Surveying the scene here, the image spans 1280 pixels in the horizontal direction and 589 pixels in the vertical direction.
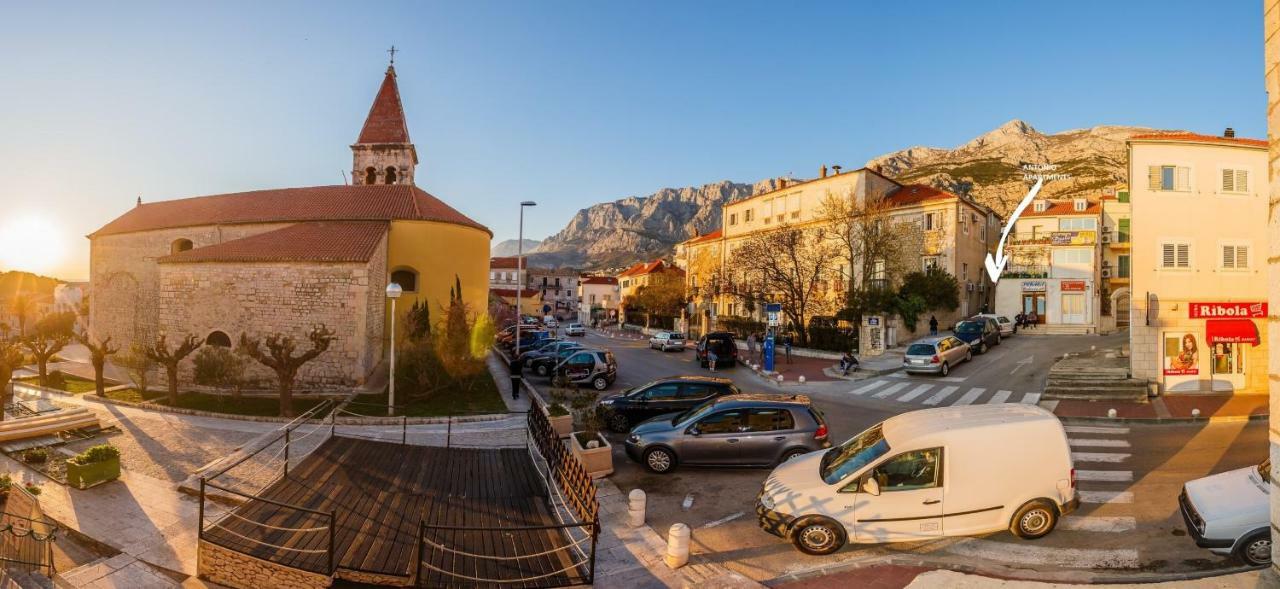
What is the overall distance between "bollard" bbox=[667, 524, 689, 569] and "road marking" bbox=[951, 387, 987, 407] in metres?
13.7

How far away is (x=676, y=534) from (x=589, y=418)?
18.4 feet

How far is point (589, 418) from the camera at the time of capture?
40.2ft

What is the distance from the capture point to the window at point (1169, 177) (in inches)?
664

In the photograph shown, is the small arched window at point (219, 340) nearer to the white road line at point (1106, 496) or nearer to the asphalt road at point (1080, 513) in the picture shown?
the asphalt road at point (1080, 513)

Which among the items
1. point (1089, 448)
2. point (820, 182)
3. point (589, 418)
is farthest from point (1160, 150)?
point (820, 182)

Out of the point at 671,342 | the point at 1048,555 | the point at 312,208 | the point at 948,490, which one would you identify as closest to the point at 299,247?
the point at 312,208

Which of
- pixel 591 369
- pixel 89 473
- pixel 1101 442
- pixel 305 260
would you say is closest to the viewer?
pixel 89 473

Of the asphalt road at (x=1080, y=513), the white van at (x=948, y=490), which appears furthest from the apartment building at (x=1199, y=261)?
the white van at (x=948, y=490)

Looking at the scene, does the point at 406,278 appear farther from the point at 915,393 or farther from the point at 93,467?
the point at 915,393

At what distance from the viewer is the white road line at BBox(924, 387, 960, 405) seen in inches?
696

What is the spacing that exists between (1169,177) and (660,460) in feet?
60.2

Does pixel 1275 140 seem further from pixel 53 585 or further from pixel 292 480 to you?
pixel 53 585

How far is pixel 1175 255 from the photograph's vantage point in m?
17.0

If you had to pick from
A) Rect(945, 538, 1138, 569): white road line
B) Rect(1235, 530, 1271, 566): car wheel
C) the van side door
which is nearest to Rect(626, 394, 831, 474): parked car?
the van side door
